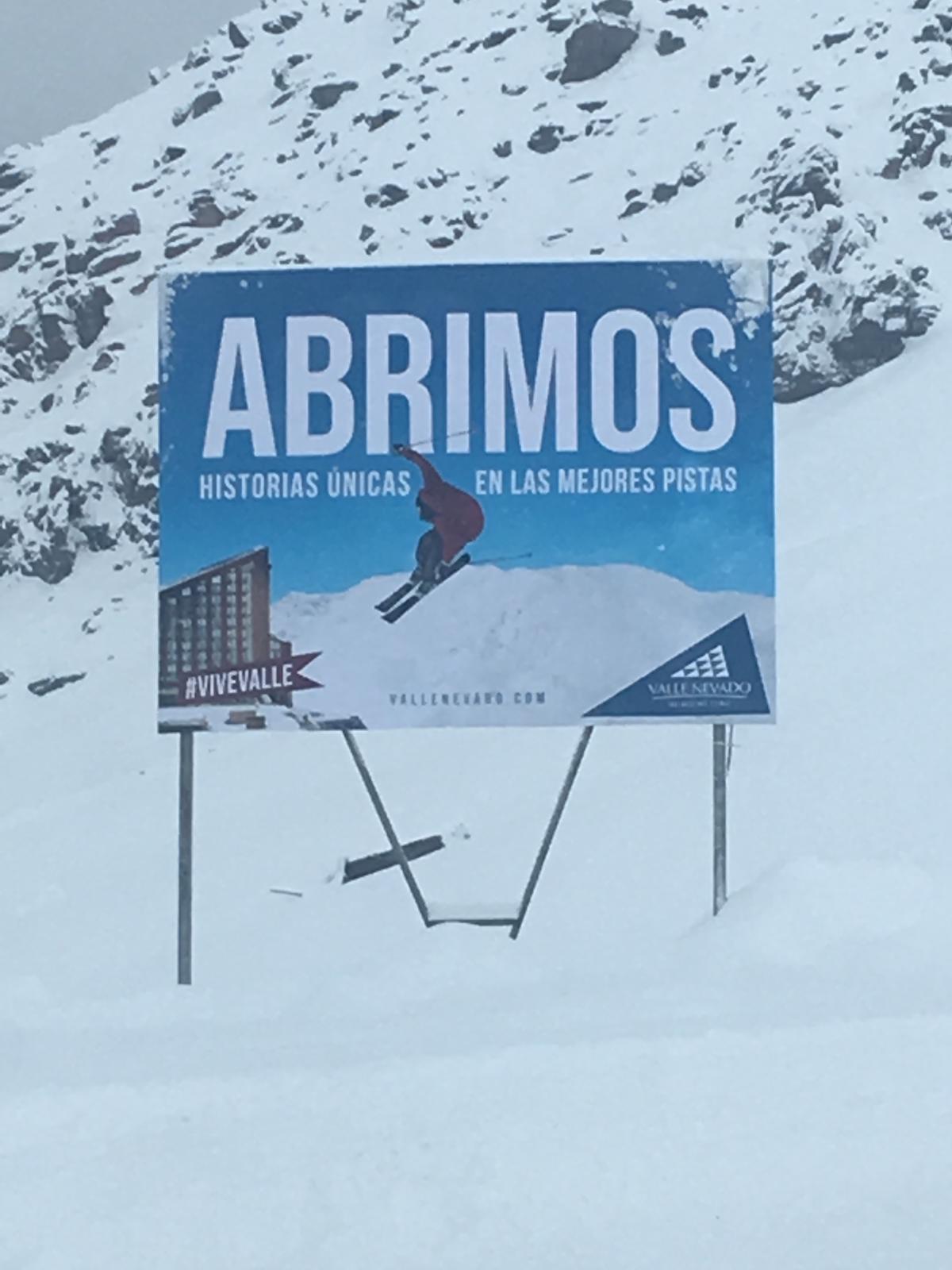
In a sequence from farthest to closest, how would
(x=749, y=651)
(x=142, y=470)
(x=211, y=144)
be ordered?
(x=211, y=144)
(x=142, y=470)
(x=749, y=651)

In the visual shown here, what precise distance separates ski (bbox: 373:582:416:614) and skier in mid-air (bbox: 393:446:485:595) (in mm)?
43

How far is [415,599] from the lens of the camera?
7.34 m

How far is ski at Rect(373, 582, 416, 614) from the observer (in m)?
7.33

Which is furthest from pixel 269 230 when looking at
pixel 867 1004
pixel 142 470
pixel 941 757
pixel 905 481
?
pixel 867 1004

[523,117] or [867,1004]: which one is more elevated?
[523,117]

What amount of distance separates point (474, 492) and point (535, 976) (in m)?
2.38

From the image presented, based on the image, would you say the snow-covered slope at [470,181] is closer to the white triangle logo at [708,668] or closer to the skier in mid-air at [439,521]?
the white triangle logo at [708,668]

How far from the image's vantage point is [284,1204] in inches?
174

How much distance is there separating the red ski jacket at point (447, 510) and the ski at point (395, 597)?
242 mm

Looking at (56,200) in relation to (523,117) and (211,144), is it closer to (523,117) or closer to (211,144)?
(211,144)

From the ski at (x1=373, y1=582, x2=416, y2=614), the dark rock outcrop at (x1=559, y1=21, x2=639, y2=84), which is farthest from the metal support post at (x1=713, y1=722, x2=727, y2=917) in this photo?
the dark rock outcrop at (x1=559, y1=21, x2=639, y2=84)

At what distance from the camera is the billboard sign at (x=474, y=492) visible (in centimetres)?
730

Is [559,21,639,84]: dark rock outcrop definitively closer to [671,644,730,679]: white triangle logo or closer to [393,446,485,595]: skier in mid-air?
[393,446,485,595]: skier in mid-air

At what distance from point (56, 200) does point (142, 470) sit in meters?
22.1
